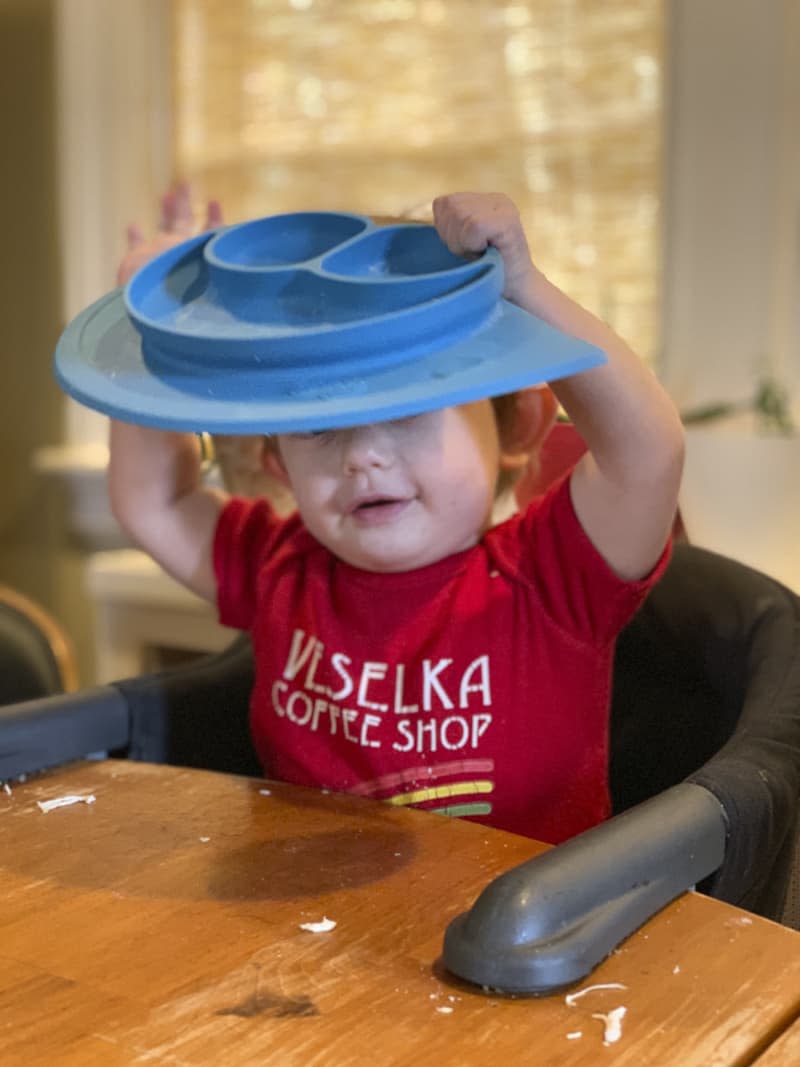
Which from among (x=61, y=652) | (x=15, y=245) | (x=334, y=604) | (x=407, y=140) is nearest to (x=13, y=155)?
(x=15, y=245)

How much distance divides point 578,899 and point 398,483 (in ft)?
1.28

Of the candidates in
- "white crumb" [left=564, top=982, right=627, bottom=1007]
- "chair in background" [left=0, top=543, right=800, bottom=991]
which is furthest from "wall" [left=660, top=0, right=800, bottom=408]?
"white crumb" [left=564, top=982, right=627, bottom=1007]

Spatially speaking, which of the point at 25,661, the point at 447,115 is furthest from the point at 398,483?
the point at 447,115

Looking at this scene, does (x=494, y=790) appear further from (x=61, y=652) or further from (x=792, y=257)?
(x=792, y=257)

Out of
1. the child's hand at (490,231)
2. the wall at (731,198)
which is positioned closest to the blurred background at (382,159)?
the wall at (731,198)

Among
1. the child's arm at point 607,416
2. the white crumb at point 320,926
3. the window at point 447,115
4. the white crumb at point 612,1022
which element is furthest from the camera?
the window at point 447,115

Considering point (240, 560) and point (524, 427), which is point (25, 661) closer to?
point (240, 560)

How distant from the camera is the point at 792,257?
1.68 m

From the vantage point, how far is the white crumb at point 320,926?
64 cm

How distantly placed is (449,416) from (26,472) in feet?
5.42

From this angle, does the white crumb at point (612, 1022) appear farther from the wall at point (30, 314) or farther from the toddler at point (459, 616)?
the wall at point (30, 314)

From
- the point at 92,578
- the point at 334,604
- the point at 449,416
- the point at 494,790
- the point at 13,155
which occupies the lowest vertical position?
the point at 92,578

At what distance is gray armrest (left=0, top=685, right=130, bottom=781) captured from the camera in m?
0.90

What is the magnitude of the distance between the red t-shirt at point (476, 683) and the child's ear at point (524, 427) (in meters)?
0.06
